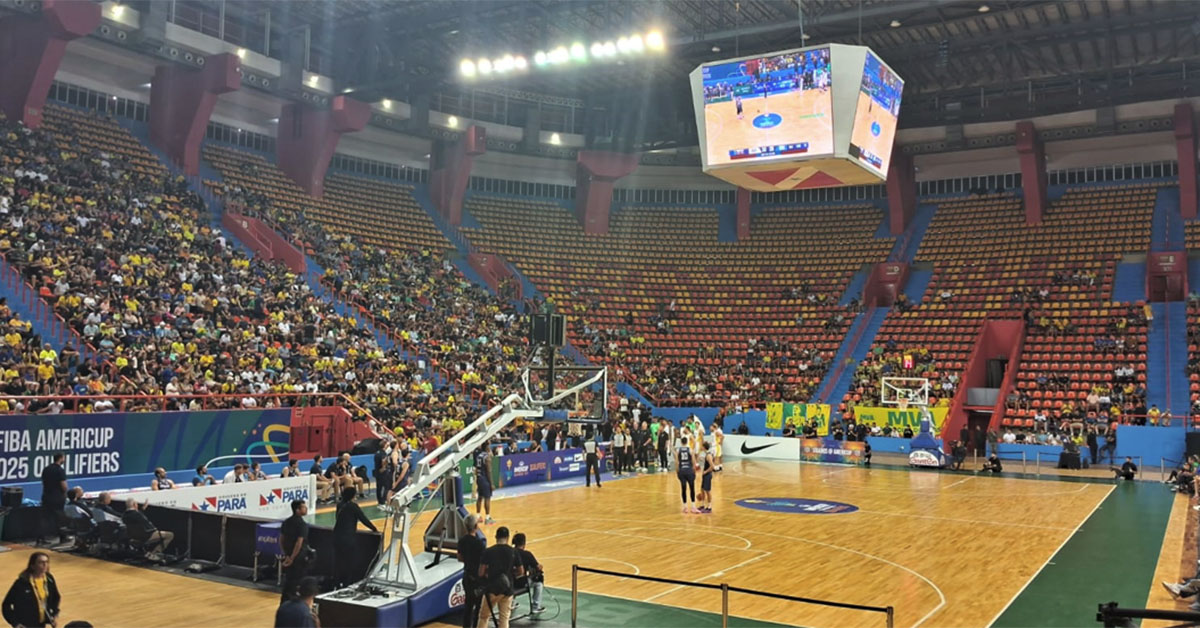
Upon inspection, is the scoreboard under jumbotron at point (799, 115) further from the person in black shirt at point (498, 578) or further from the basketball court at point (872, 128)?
the person in black shirt at point (498, 578)

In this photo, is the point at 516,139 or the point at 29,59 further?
the point at 516,139

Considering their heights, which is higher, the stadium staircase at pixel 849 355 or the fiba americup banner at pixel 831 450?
the stadium staircase at pixel 849 355

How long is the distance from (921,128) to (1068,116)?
20.2 feet

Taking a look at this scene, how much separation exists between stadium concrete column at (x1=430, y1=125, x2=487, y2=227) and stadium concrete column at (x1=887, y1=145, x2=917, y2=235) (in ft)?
65.3

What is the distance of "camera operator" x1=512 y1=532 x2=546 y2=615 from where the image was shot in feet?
33.7

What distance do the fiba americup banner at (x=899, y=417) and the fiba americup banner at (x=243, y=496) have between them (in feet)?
71.8

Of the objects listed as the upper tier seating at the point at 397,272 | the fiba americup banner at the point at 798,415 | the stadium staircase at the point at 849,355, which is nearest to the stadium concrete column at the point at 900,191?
the stadium staircase at the point at 849,355

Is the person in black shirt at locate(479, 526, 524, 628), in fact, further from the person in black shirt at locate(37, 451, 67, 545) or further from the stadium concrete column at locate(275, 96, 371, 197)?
the stadium concrete column at locate(275, 96, 371, 197)

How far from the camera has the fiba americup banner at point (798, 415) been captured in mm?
34000

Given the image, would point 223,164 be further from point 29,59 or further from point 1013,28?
point 1013,28

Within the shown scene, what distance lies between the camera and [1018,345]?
3647 cm

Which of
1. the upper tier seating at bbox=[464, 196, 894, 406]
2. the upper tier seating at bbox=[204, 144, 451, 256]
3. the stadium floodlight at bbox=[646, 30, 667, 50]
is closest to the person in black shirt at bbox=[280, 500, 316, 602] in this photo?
the stadium floodlight at bbox=[646, 30, 667, 50]

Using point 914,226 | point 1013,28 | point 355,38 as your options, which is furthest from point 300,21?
point 914,226

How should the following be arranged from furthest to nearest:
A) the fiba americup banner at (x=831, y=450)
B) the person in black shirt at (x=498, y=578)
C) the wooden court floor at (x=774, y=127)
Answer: the fiba americup banner at (x=831, y=450) < the wooden court floor at (x=774, y=127) < the person in black shirt at (x=498, y=578)
